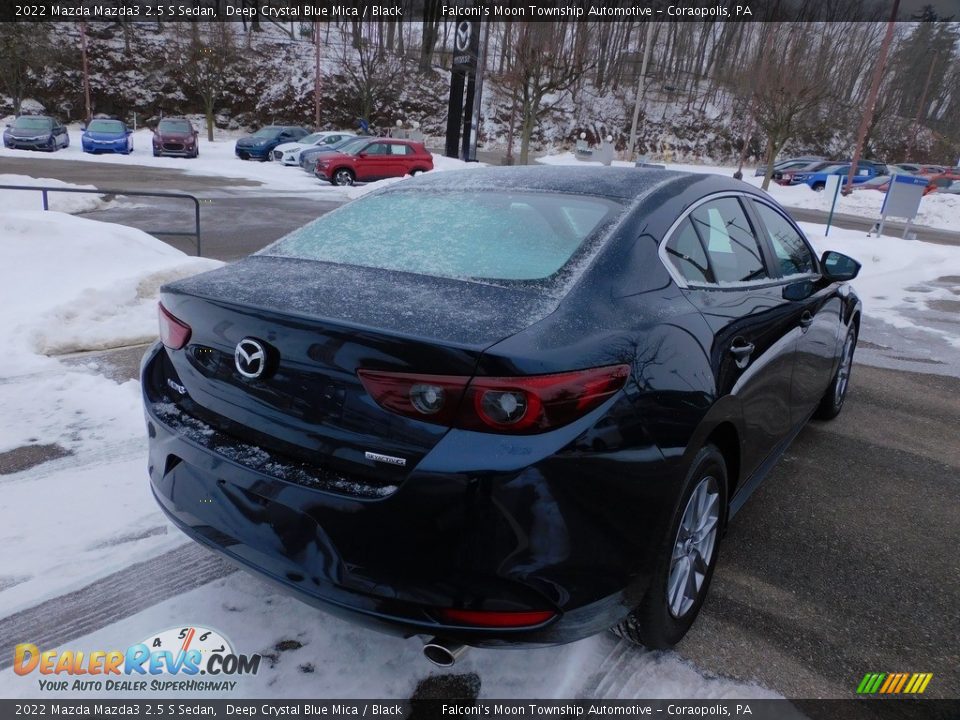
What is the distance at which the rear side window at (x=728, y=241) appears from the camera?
274 cm

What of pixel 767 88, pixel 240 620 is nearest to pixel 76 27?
pixel 767 88

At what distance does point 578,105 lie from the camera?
54.1m

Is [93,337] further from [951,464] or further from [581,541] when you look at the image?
[951,464]

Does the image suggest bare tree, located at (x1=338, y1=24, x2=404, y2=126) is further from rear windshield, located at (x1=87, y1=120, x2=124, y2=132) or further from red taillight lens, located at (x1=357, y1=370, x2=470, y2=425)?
red taillight lens, located at (x1=357, y1=370, x2=470, y2=425)

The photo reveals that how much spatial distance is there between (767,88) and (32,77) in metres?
40.4

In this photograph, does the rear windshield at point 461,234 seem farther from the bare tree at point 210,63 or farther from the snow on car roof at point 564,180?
the bare tree at point 210,63

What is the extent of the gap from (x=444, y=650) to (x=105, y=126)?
31.6m

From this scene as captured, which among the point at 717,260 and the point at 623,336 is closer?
the point at 623,336

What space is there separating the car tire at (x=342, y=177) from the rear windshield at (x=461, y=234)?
19921 mm

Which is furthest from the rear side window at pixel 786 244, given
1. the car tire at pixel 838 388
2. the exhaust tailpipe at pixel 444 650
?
the exhaust tailpipe at pixel 444 650

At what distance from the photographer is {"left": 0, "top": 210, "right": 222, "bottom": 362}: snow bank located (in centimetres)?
528

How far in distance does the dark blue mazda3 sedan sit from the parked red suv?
20.3 meters

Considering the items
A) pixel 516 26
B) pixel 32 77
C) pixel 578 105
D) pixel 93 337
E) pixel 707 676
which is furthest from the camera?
pixel 578 105

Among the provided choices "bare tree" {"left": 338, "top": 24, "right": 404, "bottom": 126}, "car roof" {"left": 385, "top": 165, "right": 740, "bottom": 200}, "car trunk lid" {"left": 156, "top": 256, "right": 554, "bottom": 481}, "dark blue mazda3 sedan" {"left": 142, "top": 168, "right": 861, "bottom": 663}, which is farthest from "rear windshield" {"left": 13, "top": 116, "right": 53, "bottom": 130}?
"car trunk lid" {"left": 156, "top": 256, "right": 554, "bottom": 481}
